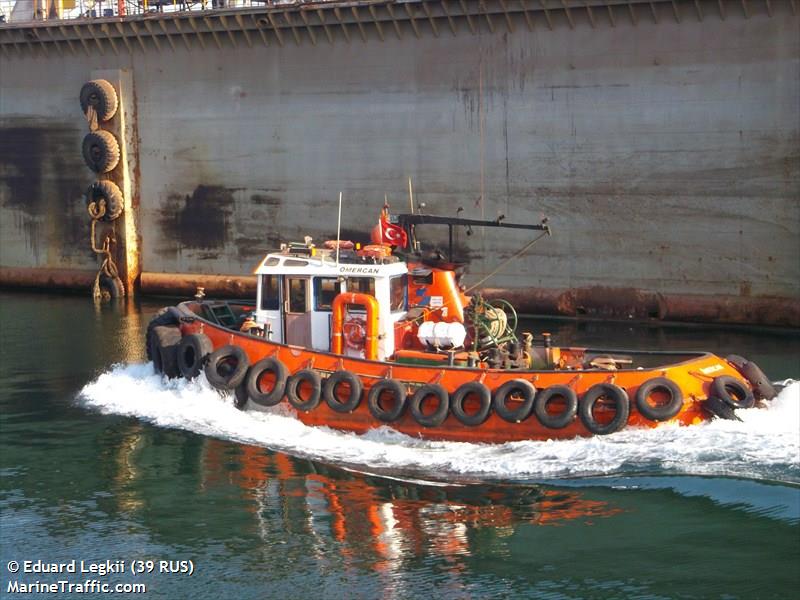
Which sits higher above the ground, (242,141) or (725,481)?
(242,141)

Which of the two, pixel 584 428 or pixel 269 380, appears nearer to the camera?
pixel 584 428

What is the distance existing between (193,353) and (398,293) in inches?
110

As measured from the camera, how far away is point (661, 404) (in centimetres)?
1313

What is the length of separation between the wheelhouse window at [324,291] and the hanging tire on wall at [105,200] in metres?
13.1

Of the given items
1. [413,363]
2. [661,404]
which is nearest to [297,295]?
[413,363]

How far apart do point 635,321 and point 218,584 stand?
13294 millimetres

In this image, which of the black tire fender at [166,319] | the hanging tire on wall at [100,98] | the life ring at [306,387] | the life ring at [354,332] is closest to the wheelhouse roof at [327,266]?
the life ring at [354,332]

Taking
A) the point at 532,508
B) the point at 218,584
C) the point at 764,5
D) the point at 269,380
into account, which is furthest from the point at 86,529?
the point at 764,5

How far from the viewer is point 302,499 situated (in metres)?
12.7

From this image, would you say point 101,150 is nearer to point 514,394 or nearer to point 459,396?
point 459,396

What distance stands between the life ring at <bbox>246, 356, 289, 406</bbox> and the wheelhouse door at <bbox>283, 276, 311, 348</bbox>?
558mm

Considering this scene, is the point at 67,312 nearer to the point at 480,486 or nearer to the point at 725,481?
the point at 480,486

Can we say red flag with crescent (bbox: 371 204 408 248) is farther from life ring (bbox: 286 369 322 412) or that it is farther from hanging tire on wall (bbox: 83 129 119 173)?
hanging tire on wall (bbox: 83 129 119 173)

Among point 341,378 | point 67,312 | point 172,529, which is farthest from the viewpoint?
point 67,312
